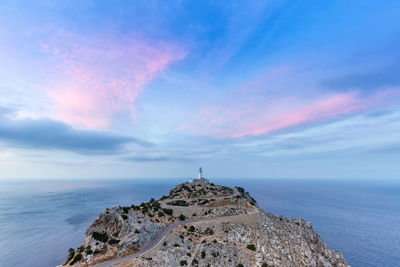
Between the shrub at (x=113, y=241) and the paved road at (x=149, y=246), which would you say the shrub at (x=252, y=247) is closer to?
the paved road at (x=149, y=246)

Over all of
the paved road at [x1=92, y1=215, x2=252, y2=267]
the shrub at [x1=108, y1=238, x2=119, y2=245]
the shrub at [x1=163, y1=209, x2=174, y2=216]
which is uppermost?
the shrub at [x1=163, y1=209, x2=174, y2=216]

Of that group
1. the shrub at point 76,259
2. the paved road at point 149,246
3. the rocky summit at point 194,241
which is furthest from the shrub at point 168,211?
the shrub at point 76,259

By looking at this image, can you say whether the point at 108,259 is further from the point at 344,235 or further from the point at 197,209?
the point at 344,235

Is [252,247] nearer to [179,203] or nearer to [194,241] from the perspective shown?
[194,241]

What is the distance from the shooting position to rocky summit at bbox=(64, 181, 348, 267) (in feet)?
119

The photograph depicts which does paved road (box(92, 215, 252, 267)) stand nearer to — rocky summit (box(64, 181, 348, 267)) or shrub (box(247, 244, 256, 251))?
rocky summit (box(64, 181, 348, 267))

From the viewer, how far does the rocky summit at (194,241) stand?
3638cm

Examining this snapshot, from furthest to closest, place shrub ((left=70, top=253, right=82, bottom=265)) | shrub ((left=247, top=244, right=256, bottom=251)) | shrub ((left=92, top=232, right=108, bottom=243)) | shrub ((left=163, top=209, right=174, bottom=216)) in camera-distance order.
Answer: shrub ((left=163, top=209, right=174, bottom=216)), shrub ((left=247, top=244, right=256, bottom=251)), shrub ((left=92, top=232, right=108, bottom=243)), shrub ((left=70, top=253, right=82, bottom=265))

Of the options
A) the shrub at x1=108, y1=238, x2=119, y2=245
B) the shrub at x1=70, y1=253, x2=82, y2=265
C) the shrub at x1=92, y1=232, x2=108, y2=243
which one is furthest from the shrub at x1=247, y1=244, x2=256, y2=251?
the shrub at x1=70, y1=253, x2=82, y2=265

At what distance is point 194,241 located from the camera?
147 ft

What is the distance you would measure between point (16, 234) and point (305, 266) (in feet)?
434

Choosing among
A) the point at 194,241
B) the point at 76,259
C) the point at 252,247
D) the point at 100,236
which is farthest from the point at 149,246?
the point at 252,247

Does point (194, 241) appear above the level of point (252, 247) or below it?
above

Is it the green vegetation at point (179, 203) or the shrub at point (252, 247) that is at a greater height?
the green vegetation at point (179, 203)
